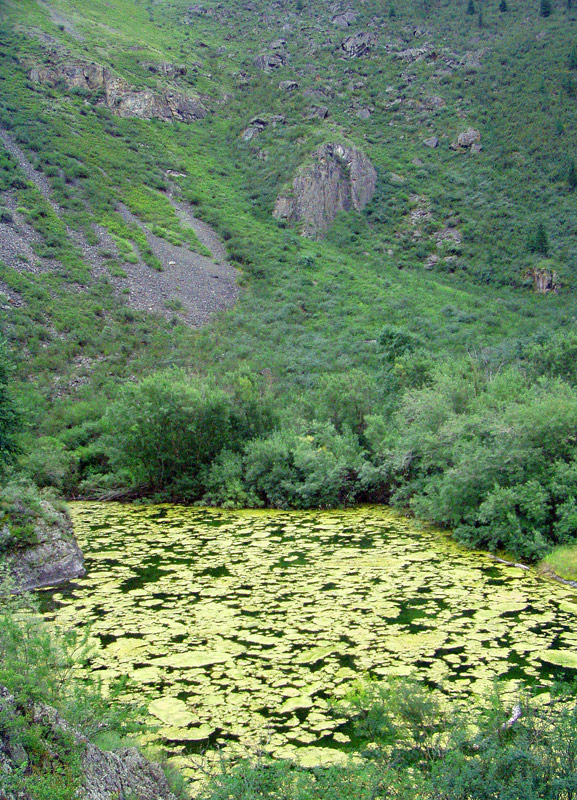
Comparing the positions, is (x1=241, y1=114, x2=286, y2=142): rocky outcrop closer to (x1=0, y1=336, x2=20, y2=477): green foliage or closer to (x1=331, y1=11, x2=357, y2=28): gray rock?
(x1=331, y1=11, x2=357, y2=28): gray rock

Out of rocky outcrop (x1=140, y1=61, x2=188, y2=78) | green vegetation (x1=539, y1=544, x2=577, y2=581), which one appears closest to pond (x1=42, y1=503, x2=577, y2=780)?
green vegetation (x1=539, y1=544, x2=577, y2=581)

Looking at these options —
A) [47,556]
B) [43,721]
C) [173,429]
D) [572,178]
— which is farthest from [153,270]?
[43,721]

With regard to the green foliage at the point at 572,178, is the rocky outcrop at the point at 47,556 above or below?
below

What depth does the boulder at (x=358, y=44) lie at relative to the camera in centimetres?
9338

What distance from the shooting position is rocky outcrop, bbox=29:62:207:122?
2680 inches

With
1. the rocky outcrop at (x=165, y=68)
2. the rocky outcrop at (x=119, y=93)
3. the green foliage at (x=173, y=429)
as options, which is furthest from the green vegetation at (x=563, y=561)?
the rocky outcrop at (x=165, y=68)

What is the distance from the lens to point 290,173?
2709 inches

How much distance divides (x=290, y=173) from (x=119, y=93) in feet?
76.1

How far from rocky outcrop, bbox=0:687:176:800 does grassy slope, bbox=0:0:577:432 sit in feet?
83.7

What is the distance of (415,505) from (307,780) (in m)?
13.0

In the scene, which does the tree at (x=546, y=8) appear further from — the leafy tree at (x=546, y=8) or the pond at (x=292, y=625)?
the pond at (x=292, y=625)

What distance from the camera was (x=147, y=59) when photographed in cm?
7962

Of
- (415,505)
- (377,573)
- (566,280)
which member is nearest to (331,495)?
(415,505)

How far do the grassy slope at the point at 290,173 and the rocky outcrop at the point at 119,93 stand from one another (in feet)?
6.64
